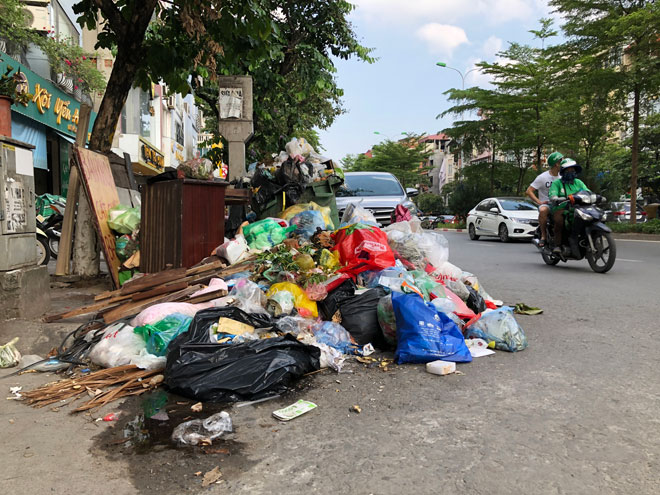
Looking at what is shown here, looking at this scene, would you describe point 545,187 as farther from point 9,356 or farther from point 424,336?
point 9,356

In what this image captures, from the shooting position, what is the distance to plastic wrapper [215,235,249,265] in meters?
5.49

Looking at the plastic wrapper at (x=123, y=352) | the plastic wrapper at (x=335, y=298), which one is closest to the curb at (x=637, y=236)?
the plastic wrapper at (x=335, y=298)

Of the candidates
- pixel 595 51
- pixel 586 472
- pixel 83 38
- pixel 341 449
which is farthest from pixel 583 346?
pixel 83 38

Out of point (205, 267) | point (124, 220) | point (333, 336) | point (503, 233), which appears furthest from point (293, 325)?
point (503, 233)

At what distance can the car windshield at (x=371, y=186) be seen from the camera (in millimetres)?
9930

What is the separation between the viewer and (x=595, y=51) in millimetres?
15484

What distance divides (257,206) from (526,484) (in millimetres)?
6076

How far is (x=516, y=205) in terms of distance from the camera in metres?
16.1

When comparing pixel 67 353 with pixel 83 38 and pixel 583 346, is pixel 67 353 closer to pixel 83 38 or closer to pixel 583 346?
pixel 583 346

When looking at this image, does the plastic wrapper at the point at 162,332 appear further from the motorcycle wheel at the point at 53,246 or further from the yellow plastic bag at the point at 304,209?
the motorcycle wheel at the point at 53,246

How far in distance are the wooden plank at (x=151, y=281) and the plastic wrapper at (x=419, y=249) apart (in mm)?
2354

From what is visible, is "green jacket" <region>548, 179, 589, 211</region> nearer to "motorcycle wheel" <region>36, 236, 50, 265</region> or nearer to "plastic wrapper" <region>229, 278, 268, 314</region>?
"plastic wrapper" <region>229, 278, 268, 314</region>

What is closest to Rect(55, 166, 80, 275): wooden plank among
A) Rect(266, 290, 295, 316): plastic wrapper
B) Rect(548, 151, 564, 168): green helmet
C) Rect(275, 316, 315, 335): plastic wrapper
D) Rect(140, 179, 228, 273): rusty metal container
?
Rect(140, 179, 228, 273): rusty metal container

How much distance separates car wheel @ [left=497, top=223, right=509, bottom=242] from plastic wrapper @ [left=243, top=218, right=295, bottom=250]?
→ 11035 millimetres
